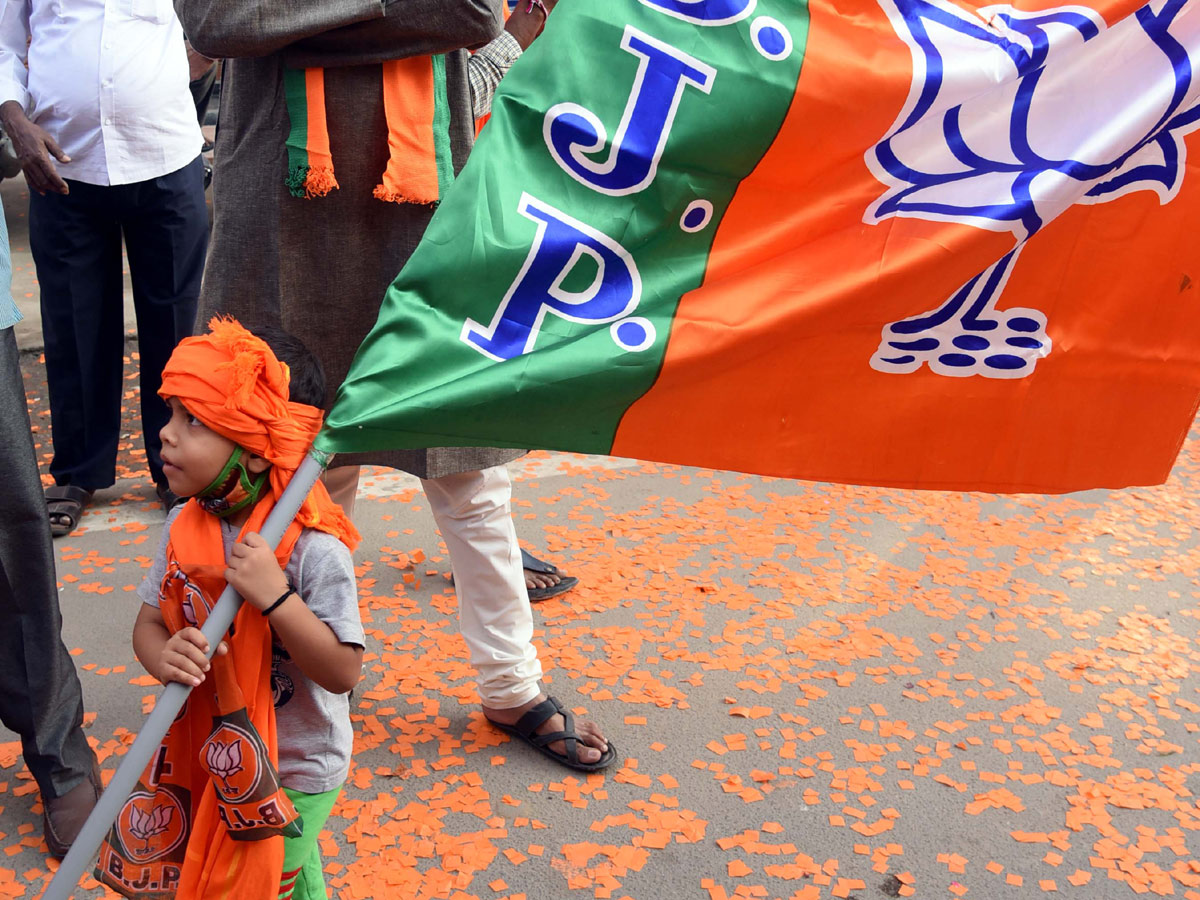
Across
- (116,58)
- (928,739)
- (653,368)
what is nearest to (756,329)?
(653,368)

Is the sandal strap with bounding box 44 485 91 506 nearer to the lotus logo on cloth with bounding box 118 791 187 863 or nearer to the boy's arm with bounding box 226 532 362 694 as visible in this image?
the lotus logo on cloth with bounding box 118 791 187 863

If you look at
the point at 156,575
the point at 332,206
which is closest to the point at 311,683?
the point at 156,575

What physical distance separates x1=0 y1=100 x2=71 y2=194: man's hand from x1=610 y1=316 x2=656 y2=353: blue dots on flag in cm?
249

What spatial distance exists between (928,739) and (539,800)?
115cm

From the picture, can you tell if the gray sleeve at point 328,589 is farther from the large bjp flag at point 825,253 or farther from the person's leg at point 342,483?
the person's leg at point 342,483

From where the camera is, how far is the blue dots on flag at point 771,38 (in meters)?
2.13

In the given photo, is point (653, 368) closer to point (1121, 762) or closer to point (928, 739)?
point (928, 739)

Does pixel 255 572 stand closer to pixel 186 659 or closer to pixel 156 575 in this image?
pixel 186 659

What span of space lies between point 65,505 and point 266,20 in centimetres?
254

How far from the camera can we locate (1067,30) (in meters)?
2.21

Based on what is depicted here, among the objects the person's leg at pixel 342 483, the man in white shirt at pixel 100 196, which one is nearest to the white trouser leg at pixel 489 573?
the person's leg at pixel 342 483

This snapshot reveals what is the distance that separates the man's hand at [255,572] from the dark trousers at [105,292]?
2572 millimetres

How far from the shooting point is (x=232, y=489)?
1.98 meters

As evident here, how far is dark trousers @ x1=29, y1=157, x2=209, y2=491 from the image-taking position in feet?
13.6
